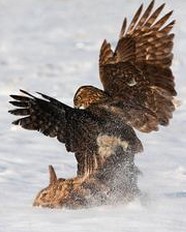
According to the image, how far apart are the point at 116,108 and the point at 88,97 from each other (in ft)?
0.72

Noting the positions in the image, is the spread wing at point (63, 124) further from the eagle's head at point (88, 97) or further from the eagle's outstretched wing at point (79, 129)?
the eagle's head at point (88, 97)

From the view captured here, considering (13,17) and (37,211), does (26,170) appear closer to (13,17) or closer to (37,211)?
(37,211)

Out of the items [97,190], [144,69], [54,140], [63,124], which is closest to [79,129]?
[63,124]

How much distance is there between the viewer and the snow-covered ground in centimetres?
629

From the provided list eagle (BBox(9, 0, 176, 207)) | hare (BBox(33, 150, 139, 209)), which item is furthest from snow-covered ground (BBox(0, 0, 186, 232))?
eagle (BBox(9, 0, 176, 207))

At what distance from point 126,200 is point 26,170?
1.92m

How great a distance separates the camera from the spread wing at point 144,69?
788cm

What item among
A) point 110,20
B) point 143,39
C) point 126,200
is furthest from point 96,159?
point 110,20

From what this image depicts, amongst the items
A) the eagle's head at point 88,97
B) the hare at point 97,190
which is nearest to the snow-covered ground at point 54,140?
the hare at point 97,190

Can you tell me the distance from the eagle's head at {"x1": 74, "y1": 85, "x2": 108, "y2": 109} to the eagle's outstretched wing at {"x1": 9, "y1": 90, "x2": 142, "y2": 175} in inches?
10.5

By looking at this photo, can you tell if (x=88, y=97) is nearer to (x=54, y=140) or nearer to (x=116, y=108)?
(x=116, y=108)

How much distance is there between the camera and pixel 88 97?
755cm

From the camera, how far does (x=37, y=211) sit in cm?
674

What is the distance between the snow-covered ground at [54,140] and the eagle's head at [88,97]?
72cm
